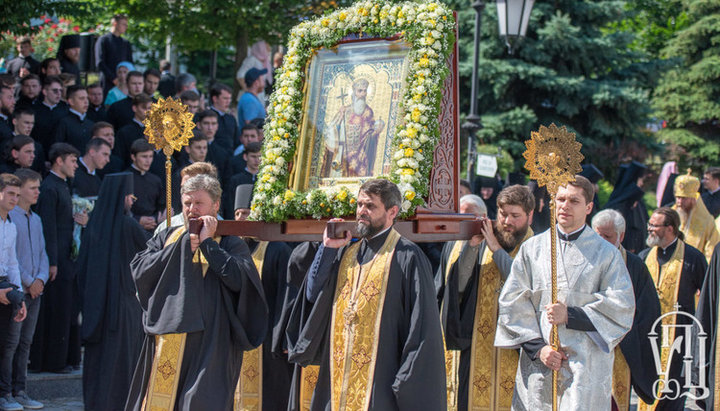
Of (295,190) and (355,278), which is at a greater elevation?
(295,190)

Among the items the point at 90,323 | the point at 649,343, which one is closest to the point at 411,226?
the point at 649,343

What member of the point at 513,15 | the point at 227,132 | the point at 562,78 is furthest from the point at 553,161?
the point at 562,78

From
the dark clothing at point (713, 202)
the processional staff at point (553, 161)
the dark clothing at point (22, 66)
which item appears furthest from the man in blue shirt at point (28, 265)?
the dark clothing at point (713, 202)

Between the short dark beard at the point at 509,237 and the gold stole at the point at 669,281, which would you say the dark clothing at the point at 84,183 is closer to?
→ the short dark beard at the point at 509,237

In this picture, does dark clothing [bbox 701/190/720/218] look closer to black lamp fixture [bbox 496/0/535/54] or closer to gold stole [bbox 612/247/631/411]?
black lamp fixture [bbox 496/0/535/54]

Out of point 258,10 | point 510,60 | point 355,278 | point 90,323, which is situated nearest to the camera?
point 355,278

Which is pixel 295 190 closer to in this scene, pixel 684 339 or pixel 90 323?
pixel 90 323

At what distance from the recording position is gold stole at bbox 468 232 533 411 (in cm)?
823

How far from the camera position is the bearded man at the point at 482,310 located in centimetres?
820

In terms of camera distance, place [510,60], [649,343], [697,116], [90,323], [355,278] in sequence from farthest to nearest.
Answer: [697,116] < [510,60] < [90,323] < [649,343] < [355,278]

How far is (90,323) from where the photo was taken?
973 cm

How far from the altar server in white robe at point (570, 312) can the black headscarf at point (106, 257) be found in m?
4.20

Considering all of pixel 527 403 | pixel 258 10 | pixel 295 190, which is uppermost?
pixel 258 10

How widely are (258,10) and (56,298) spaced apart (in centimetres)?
864
